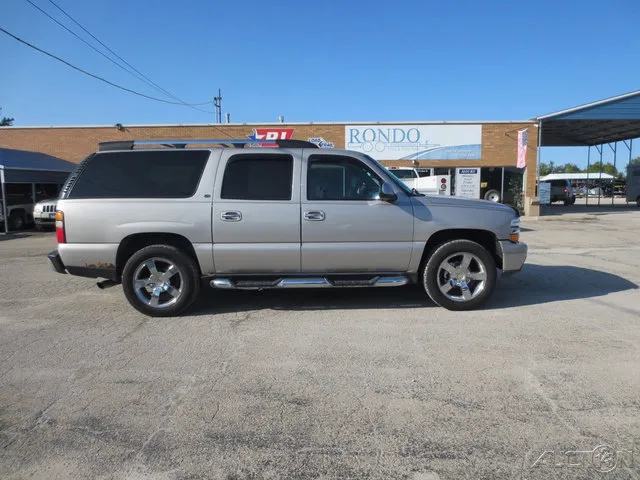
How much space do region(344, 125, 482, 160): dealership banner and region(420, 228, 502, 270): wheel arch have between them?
17.9 meters

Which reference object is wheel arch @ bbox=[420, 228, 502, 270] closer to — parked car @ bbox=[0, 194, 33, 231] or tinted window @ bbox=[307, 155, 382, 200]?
tinted window @ bbox=[307, 155, 382, 200]

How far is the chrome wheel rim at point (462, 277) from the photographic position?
18.2 feet

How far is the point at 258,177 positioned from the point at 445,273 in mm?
2507

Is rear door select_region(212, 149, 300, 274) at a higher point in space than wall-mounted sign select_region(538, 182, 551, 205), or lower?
lower

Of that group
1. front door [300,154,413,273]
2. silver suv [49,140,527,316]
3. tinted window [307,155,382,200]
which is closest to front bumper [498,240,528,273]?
silver suv [49,140,527,316]

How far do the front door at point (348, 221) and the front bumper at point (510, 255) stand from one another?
118 cm

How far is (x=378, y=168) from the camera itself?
18.3 feet

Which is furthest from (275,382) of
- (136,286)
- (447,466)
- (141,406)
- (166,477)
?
(136,286)

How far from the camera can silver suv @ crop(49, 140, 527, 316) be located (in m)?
5.29

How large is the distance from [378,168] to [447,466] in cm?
367

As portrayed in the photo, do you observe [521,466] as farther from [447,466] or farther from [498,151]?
[498,151]

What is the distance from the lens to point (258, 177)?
545 centimetres

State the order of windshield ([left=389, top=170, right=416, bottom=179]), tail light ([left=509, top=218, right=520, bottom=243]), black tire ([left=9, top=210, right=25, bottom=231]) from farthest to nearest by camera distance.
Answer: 1. windshield ([left=389, top=170, right=416, bottom=179])
2. black tire ([left=9, top=210, right=25, bottom=231])
3. tail light ([left=509, top=218, right=520, bottom=243])

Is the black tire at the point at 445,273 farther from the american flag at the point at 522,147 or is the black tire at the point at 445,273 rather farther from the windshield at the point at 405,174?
the american flag at the point at 522,147
